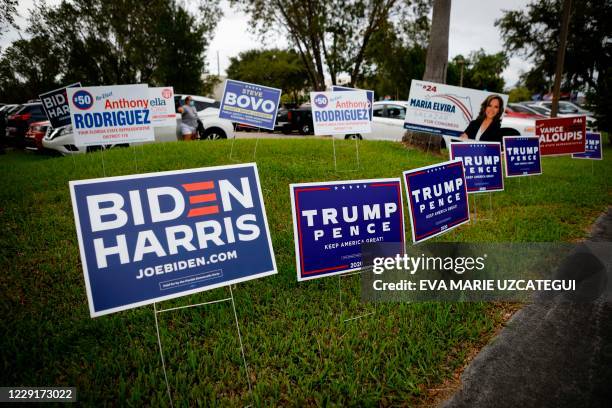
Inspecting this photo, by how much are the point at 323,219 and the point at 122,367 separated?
72.3 inches

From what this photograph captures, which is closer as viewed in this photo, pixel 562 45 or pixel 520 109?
pixel 562 45

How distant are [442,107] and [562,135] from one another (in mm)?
2953

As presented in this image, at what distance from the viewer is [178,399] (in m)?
2.27

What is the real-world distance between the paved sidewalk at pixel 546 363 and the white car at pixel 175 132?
10.2 m

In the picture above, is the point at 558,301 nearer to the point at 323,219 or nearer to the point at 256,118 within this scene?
the point at 323,219

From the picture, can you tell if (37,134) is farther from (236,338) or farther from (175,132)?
(236,338)

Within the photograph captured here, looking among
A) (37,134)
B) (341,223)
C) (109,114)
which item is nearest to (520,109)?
(109,114)

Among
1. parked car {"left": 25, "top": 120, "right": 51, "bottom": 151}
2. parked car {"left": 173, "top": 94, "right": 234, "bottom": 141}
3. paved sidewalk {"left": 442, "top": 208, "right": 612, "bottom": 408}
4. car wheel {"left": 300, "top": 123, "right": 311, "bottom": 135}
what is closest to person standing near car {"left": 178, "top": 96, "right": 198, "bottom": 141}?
parked car {"left": 173, "top": 94, "right": 234, "bottom": 141}

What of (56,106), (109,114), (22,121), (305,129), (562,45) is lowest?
(305,129)

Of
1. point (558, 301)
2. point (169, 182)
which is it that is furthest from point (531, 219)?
point (169, 182)

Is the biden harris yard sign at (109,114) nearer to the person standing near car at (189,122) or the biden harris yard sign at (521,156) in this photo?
the person standing near car at (189,122)

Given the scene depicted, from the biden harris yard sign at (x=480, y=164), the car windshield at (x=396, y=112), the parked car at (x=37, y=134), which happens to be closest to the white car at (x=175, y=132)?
the parked car at (x=37, y=134)

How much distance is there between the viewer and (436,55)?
10.6 m

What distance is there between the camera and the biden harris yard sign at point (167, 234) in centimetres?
215
